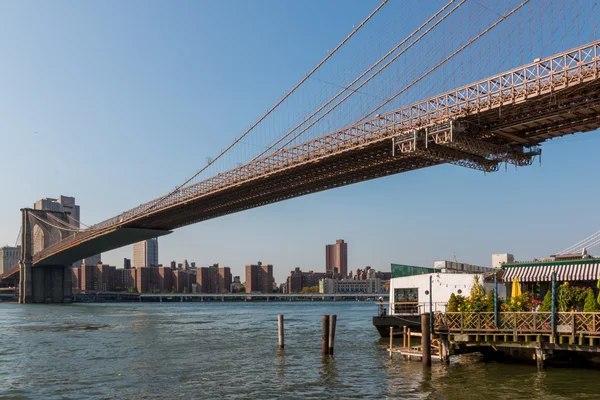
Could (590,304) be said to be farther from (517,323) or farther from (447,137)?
(447,137)

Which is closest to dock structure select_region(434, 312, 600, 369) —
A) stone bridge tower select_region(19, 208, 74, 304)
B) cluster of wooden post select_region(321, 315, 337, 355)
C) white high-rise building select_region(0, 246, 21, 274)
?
cluster of wooden post select_region(321, 315, 337, 355)

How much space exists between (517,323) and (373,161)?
29.7m

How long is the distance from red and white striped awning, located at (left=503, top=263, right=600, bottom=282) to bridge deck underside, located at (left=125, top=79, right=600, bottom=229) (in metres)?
8.92

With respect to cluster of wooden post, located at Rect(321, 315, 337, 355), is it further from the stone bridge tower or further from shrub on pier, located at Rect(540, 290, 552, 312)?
the stone bridge tower

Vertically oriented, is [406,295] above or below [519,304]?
below

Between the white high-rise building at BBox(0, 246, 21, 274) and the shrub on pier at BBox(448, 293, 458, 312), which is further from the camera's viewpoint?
the white high-rise building at BBox(0, 246, 21, 274)

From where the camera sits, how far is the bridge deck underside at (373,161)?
35125mm

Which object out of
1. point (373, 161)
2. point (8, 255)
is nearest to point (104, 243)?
point (373, 161)

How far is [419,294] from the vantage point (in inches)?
1454

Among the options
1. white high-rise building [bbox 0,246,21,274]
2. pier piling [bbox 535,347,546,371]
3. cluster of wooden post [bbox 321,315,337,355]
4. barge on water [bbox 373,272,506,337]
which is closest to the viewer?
pier piling [bbox 535,347,546,371]

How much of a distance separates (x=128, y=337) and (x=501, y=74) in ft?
96.5

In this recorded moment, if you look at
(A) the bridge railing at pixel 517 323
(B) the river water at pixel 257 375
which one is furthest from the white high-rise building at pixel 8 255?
(A) the bridge railing at pixel 517 323

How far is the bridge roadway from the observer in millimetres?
33094

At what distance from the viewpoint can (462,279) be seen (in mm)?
35062
